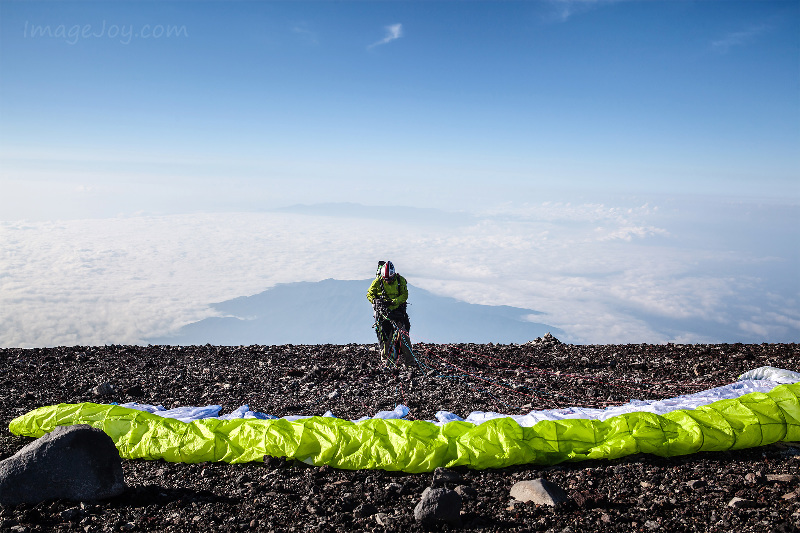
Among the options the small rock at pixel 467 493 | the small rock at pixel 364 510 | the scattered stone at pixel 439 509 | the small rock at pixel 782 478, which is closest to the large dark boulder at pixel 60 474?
the small rock at pixel 364 510

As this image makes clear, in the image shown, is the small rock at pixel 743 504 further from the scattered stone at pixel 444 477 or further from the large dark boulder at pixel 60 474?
the large dark boulder at pixel 60 474

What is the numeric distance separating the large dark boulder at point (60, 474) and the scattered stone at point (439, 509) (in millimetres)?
3553

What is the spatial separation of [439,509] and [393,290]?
816 centimetres

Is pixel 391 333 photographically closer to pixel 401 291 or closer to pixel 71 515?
pixel 401 291

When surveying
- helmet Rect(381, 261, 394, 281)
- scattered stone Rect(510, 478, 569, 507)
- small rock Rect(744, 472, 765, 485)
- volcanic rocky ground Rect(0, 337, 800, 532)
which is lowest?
volcanic rocky ground Rect(0, 337, 800, 532)

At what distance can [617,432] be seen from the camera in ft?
23.3

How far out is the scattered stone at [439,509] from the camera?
5.43 m

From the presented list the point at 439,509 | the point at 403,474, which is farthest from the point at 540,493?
the point at 403,474

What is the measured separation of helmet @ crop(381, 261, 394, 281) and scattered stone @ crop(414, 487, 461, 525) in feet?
25.9

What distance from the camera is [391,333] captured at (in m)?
13.6

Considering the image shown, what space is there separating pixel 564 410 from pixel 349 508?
4.62 meters

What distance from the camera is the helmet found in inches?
518

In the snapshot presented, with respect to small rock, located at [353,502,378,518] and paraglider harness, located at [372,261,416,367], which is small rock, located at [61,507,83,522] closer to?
small rock, located at [353,502,378,518]

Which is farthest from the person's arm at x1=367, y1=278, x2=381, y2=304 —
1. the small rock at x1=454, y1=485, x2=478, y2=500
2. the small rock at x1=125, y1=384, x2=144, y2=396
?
the small rock at x1=454, y1=485, x2=478, y2=500
